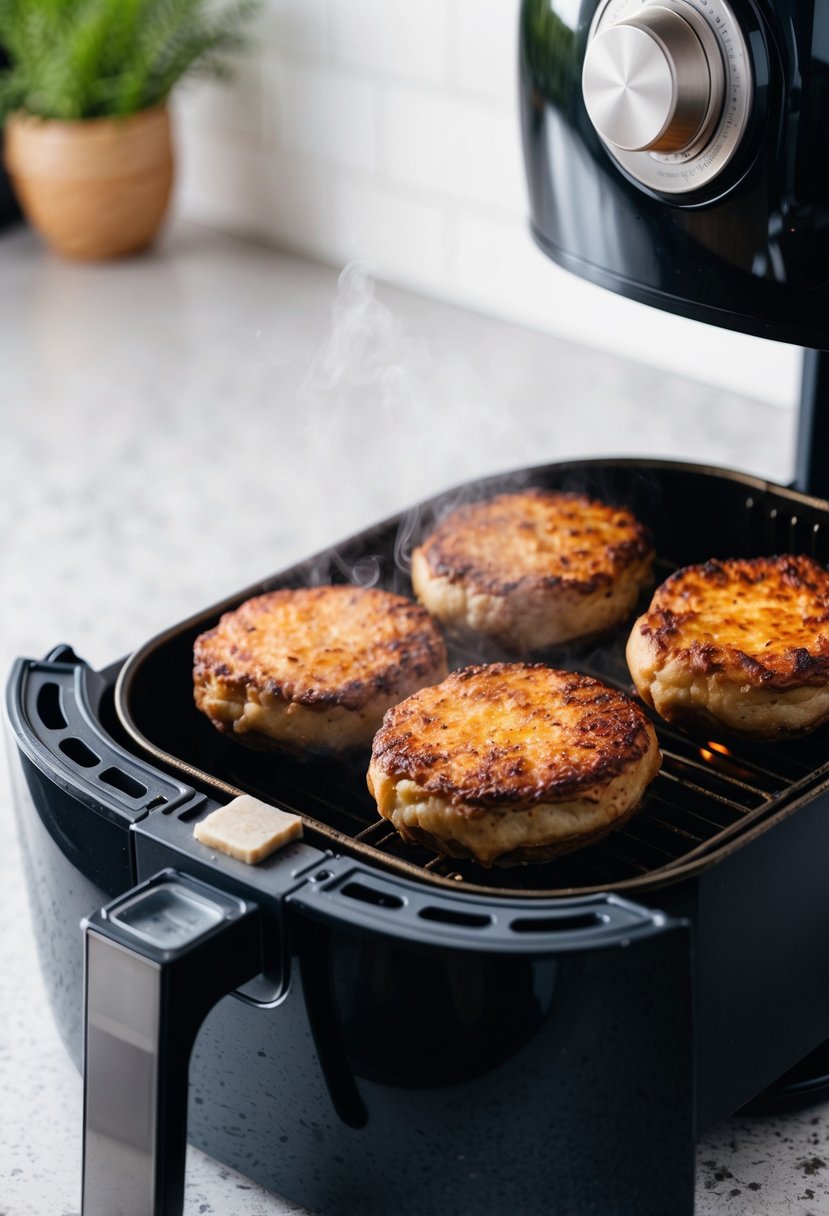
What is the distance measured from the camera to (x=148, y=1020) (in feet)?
2.51

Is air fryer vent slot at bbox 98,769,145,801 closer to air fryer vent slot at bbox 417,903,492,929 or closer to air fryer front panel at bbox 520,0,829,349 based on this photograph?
air fryer vent slot at bbox 417,903,492,929

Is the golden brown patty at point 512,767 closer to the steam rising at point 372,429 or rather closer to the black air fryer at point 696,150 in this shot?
the black air fryer at point 696,150

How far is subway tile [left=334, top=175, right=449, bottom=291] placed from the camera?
2.31 meters

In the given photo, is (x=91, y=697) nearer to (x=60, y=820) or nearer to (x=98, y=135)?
(x=60, y=820)

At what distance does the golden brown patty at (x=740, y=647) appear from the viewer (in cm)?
100

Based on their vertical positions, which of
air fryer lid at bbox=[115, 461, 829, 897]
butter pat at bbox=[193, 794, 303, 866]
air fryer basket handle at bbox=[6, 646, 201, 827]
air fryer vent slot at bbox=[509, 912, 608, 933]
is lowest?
air fryer lid at bbox=[115, 461, 829, 897]

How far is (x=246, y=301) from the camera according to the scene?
2352 millimetres

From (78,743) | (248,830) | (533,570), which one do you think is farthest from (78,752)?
(533,570)

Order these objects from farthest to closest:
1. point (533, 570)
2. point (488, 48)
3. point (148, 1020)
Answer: point (488, 48) < point (533, 570) < point (148, 1020)

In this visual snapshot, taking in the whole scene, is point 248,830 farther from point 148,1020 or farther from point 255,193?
point 255,193

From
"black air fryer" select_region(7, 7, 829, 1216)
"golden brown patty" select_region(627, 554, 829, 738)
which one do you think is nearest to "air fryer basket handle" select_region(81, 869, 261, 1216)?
"black air fryer" select_region(7, 7, 829, 1216)

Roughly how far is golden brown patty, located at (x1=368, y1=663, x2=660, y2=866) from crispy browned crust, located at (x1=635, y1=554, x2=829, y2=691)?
7cm

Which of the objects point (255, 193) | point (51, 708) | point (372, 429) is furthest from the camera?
point (255, 193)

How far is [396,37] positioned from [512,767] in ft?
5.19
